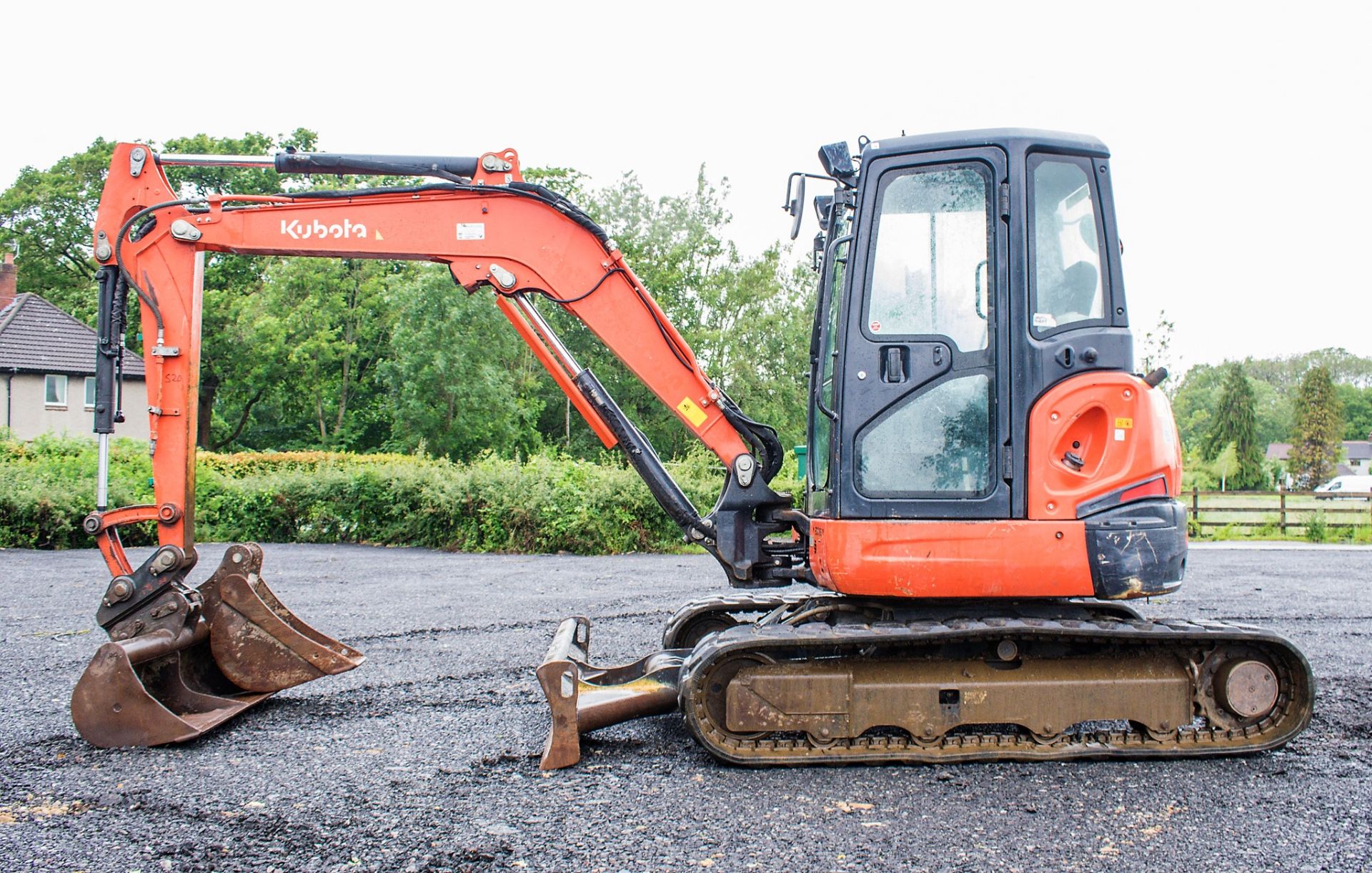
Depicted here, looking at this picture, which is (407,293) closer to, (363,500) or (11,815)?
(363,500)

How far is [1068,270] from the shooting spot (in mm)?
4523

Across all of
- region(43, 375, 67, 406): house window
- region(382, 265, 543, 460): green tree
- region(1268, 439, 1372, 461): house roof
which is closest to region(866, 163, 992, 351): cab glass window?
region(382, 265, 543, 460): green tree

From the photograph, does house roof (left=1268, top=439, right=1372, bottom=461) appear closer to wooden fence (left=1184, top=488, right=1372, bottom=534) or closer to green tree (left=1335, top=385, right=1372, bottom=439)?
green tree (left=1335, top=385, right=1372, bottom=439)

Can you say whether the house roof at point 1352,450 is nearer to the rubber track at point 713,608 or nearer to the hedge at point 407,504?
the hedge at point 407,504

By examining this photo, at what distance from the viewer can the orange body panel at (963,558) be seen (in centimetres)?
434

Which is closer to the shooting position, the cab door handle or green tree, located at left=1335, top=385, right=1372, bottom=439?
the cab door handle

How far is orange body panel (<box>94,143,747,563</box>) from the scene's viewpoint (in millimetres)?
5148

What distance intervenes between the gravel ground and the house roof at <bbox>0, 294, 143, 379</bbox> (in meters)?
30.4

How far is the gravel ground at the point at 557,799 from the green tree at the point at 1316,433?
225 ft

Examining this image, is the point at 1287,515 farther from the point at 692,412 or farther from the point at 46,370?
the point at 46,370

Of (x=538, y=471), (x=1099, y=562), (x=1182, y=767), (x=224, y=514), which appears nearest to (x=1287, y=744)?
(x=1182, y=767)

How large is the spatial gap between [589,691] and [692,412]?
154 cm

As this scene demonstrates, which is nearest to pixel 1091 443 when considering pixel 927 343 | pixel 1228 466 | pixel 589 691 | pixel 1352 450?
pixel 927 343

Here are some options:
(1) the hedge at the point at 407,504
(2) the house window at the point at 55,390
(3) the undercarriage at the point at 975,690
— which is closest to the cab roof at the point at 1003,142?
(3) the undercarriage at the point at 975,690
